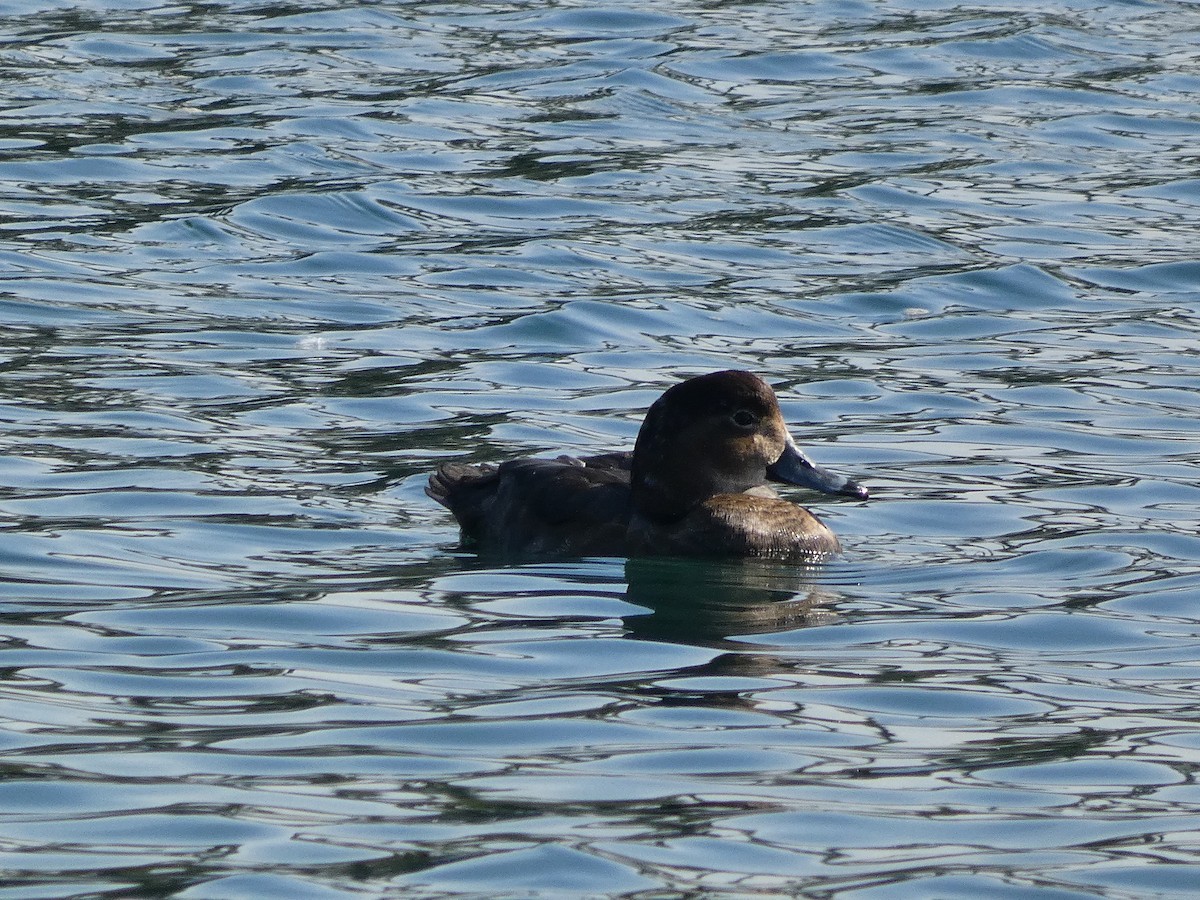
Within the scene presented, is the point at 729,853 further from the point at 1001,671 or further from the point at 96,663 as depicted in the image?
the point at 96,663

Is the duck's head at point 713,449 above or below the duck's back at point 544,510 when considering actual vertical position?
above

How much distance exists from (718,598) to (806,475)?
93 cm

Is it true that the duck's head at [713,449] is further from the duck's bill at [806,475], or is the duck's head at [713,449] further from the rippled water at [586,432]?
the rippled water at [586,432]

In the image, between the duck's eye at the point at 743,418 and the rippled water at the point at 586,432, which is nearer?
the rippled water at the point at 586,432

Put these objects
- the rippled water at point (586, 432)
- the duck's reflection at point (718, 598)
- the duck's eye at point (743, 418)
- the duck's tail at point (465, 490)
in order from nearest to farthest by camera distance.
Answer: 1. the rippled water at point (586, 432)
2. the duck's reflection at point (718, 598)
3. the duck's eye at point (743, 418)
4. the duck's tail at point (465, 490)

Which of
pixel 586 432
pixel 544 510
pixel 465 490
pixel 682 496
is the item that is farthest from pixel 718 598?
pixel 586 432

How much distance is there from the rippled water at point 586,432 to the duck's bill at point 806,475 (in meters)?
0.27

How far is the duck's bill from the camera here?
326 inches

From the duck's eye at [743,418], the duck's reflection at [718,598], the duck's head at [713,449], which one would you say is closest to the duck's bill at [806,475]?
the duck's head at [713,449]

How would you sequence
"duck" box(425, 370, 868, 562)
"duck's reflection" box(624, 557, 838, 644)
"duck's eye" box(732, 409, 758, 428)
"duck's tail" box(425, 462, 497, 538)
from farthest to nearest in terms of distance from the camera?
1. "duck's tail" box(425, 462, 497, 538)
2. "duck's eye" box(732, 409, 758, 428)
3. "duck" box(425, 370, 868, 562)
4. "duck's reflection" box(624, 557, 838, 644)

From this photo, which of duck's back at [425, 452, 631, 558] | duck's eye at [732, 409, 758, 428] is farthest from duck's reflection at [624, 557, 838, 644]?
duck's eye at [732, 409, 758, 428]

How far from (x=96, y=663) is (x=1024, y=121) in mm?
12400

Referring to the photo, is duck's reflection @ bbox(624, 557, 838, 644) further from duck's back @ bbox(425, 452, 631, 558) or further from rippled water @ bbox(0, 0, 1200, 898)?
duck's back @ bbox(425, 452, 631, 558)

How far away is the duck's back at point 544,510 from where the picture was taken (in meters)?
8.16
